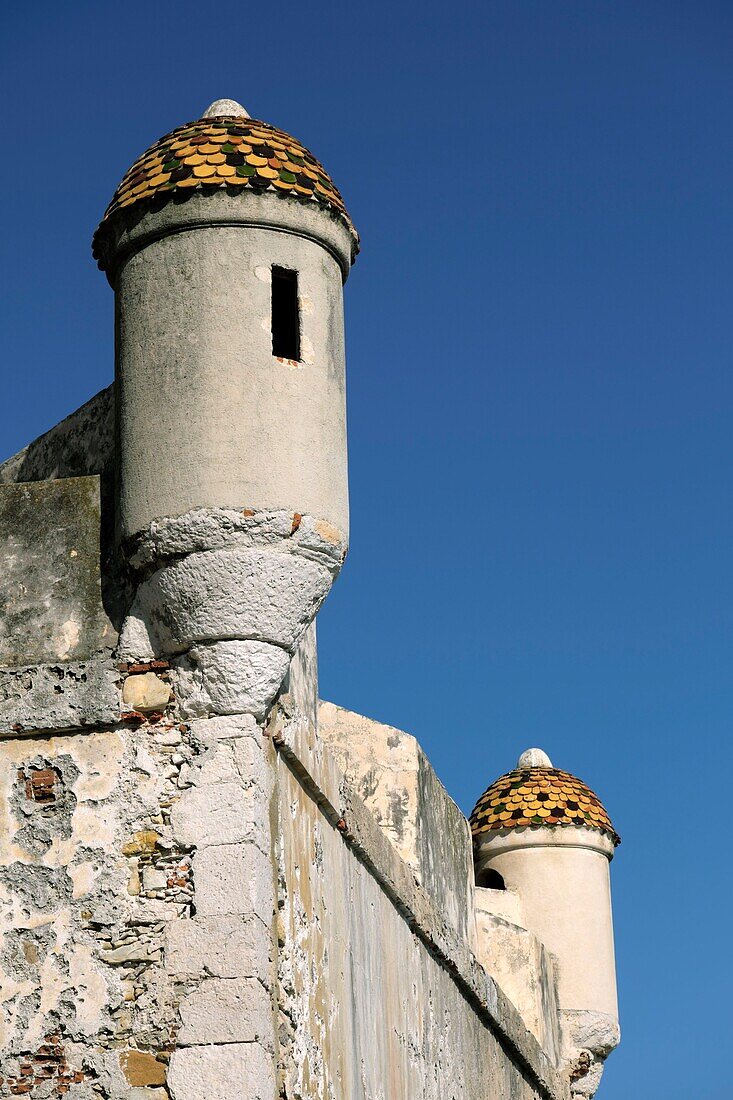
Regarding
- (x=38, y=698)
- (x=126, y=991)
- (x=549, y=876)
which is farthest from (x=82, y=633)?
(x=549, y=876)

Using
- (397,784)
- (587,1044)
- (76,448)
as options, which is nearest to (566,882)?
(587,1044)

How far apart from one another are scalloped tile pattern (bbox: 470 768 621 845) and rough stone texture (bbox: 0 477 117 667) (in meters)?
7.78

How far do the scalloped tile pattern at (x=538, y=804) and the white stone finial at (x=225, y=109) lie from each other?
783 centimetres

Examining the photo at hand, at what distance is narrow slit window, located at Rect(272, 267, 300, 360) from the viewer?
8.27 meters

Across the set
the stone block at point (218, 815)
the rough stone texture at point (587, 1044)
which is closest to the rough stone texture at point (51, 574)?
the stone block at point (218, 815)

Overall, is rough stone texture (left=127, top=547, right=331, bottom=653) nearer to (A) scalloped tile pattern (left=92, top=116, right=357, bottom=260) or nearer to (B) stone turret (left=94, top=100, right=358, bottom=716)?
(B) stone turret (left=94, top=100, right=358, bottom=716)

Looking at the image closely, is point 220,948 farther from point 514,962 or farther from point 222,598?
point 514,962

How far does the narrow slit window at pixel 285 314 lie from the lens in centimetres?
827

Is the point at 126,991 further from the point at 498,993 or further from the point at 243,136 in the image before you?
the point at 498,993

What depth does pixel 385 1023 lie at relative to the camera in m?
9.73

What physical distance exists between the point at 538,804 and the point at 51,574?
8013mm

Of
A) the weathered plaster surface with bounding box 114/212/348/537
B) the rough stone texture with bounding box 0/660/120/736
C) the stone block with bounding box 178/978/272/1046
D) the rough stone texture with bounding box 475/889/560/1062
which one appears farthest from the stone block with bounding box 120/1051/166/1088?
the rough stone texture with bounding box 475/889/560/1062

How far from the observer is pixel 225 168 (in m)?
8.23

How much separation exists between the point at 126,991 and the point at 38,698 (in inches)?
49.5
